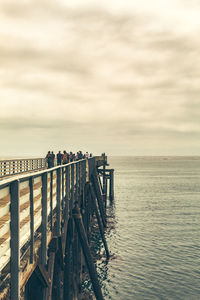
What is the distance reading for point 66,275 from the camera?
47.0 feet

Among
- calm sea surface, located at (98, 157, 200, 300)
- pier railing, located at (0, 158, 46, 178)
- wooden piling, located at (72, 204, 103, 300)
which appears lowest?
calm sea surface, located at (98, 157, 200, 300)

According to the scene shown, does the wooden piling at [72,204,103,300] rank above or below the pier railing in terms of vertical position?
below

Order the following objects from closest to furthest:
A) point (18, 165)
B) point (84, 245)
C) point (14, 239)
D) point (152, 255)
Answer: point (14, 239) → point (84, 245) → point (152, 255) → point (18, 165)

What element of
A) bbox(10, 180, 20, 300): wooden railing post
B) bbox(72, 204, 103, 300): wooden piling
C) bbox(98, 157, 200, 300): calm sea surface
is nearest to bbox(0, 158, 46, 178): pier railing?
bbox(72, 204, 103, 300): wooden piling

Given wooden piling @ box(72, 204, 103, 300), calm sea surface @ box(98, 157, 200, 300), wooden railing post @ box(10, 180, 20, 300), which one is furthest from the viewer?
calm sea surface @ box(98, 157, 200, 300)

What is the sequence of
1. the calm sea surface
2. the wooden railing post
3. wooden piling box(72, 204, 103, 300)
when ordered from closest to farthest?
1. the wooden railing post
2. wooden piling box(72, 204, 103, 300)
3. the calm sea surface

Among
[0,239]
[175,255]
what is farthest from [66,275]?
[175,255]

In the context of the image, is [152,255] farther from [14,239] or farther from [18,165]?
[14,239]

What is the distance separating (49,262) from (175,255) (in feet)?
69.4

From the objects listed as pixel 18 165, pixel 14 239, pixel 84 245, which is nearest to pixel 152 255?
pixel 18 165

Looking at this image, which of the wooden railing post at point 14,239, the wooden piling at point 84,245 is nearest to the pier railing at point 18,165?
the wooden piling at point 84,245

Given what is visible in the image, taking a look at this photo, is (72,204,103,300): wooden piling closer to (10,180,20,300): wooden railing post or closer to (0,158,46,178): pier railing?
(0,158,46,178): pier railing

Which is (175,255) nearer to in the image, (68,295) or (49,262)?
(68,295)

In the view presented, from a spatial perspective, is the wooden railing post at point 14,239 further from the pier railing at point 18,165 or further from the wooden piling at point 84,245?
the pier railing at point 18,165
